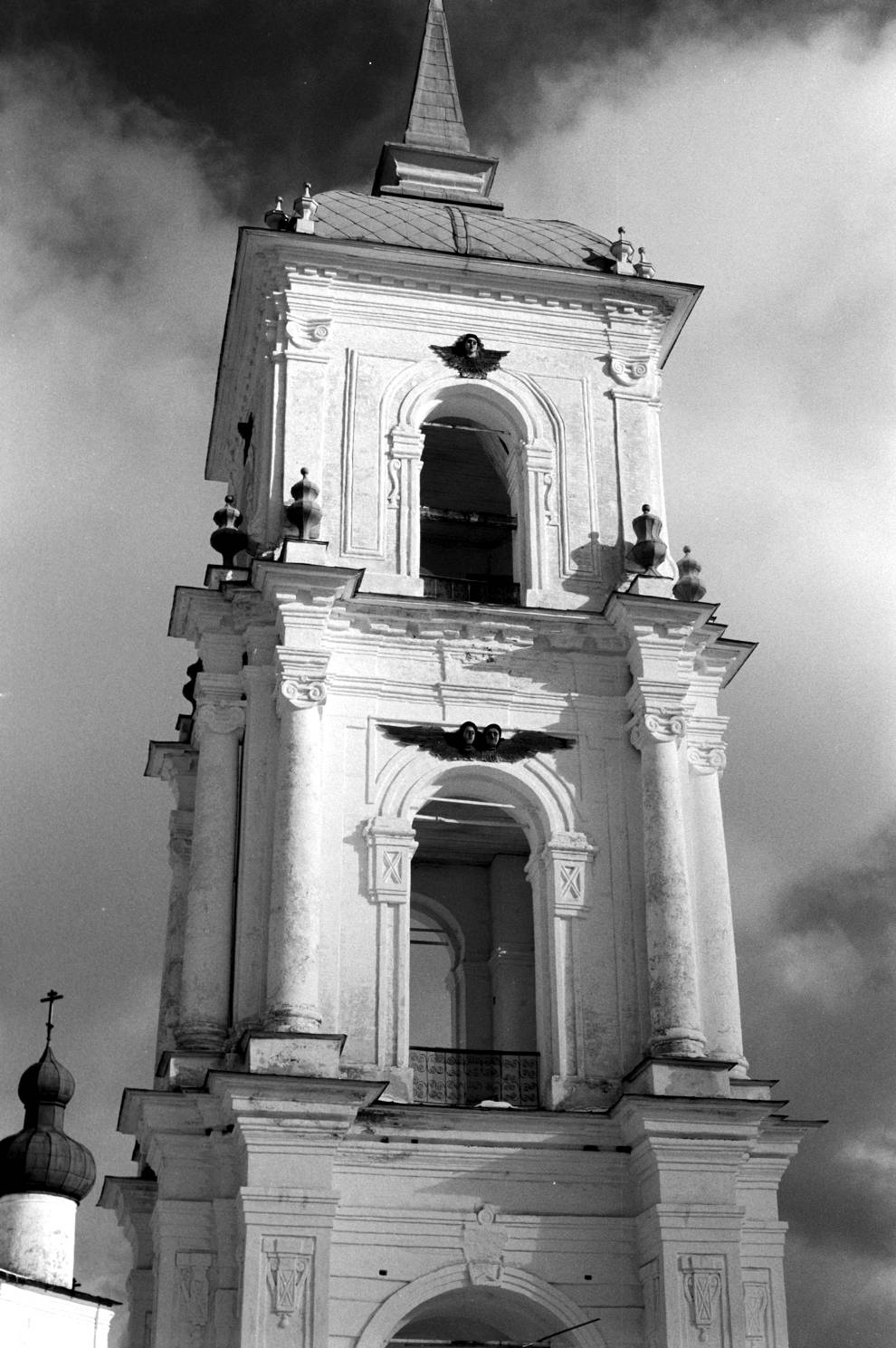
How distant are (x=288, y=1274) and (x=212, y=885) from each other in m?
4.13

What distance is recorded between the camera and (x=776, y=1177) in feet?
65.5

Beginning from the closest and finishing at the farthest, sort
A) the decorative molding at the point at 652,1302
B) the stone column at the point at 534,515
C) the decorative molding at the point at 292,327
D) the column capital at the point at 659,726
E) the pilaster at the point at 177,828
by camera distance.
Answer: the decorative molding at the point at 652,1302
the column capital at the point at 659,726
the stone column at the point at 534,515
the pilaster at the point at 177,828
the decorative molding at the point at 292,327

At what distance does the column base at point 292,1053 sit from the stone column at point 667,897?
10.3 feet

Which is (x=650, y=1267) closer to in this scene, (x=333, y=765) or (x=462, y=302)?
(x=333, y=765)

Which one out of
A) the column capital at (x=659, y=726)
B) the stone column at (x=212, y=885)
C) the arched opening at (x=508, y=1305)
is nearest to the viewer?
the arched opening at (x=508, y=1305)

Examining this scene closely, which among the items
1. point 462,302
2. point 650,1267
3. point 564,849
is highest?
point 462,302

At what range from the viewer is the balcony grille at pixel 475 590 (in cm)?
2288

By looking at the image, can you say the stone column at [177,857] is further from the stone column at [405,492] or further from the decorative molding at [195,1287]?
the decorative molding at [195,1287]

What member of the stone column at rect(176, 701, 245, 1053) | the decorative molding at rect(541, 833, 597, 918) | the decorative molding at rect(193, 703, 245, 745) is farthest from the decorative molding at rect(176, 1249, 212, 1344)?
the decorative molding at rect(193, 703, 245, 745)

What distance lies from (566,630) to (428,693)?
1.69 m

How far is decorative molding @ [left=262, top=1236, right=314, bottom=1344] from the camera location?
17395 mm

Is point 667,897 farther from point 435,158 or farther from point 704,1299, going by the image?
point 435,158

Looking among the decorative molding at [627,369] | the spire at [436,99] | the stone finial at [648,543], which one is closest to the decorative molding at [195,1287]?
the stone finial at [648,543]

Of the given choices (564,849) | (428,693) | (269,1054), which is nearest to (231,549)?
(428,693)
